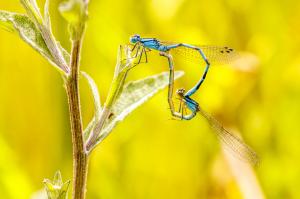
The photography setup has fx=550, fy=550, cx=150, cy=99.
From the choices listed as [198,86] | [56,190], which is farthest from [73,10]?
[198,86]

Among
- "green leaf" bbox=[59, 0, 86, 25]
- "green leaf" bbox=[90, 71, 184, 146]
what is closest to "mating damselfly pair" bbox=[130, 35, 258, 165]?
"green leaf" bbox=[90, 71, 184, 146]

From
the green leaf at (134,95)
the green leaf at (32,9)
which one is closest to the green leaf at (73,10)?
the green leaf at (32,9)

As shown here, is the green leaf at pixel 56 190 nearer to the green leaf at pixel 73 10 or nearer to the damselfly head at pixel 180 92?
the green leaf at pixel 73 10

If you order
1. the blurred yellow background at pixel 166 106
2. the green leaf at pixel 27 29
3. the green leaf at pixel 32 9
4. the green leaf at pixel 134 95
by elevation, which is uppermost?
the green leaf at pixel 32 9

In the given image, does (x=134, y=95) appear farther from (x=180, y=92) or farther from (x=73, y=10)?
(x=180, y=92)

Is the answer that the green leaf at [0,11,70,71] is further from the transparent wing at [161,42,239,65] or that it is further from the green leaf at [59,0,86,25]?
the transparent wing at [161,42,239,65]

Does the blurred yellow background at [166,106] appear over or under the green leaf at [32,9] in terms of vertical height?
under

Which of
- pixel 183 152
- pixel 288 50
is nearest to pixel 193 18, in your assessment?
pixel 288 50

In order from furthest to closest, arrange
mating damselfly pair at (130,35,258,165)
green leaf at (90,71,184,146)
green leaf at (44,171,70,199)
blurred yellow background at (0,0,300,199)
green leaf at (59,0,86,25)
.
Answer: blurred yellow background at (0,0,300,199) → mating damselfly pair at (130,35,258,165) → green leaf at (90,71,184,146) → green leaf at (44,171,70,199) → green leaf at (59,0,86,25)
